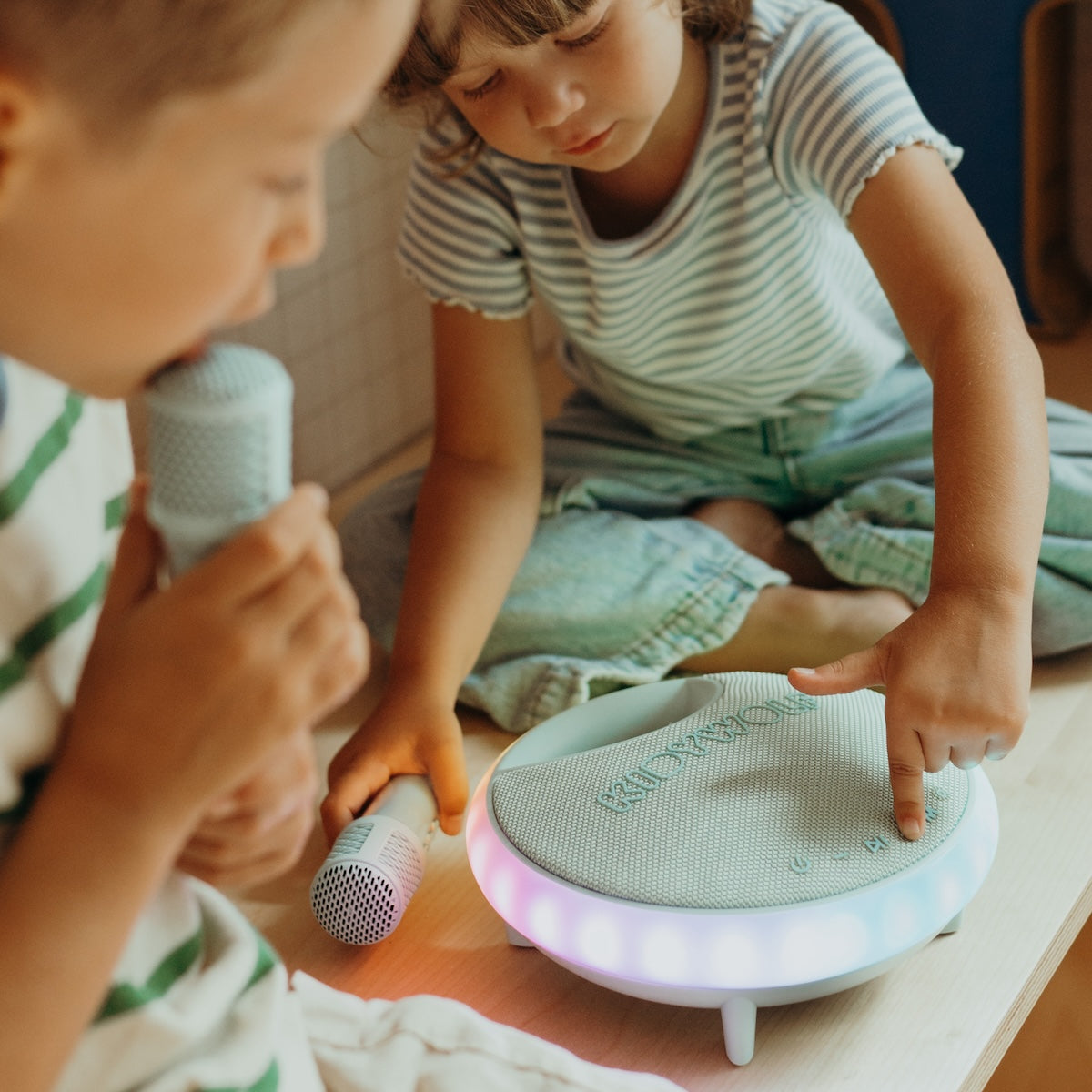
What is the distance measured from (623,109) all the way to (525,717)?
386 millimetres

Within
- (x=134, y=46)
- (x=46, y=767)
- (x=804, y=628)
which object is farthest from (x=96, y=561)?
(x=804, y=628)

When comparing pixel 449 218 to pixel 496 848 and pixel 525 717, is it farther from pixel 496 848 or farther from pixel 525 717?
pixel 496 848

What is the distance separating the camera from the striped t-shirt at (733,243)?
839 mm

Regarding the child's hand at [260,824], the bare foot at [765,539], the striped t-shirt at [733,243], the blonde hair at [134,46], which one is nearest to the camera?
the blonde hair at [134,46]

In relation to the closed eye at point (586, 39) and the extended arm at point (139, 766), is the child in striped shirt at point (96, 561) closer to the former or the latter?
the extended arm at point (139, 766)

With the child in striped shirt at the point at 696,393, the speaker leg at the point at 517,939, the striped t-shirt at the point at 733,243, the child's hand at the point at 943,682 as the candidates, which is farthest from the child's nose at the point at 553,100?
the speaker leg at the point at 517,939

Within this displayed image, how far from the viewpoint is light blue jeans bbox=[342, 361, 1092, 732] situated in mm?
891

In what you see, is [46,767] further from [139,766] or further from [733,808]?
[733,808]

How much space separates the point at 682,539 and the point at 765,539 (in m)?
0.09

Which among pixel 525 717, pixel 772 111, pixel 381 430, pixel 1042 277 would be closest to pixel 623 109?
pixel 772 111

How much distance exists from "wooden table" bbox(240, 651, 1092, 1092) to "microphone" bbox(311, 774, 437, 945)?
27 millimetres

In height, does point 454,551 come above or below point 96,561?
below

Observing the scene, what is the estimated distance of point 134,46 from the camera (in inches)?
12.4

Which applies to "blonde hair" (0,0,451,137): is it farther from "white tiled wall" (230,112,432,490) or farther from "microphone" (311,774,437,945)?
"white tiled wall" (230,112,432,490)
